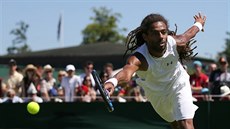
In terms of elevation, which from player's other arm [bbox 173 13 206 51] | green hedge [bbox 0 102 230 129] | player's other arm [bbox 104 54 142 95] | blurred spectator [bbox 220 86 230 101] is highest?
player's other arm [bbox 173 13 206 51]

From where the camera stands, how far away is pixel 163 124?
1091 centimetres

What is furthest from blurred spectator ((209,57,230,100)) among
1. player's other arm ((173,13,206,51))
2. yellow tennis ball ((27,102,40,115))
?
player's other arm ((173,13,206,51))

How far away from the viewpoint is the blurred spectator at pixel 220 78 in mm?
11812

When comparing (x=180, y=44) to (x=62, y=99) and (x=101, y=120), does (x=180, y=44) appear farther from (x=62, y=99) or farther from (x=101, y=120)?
(x=62, y=99)

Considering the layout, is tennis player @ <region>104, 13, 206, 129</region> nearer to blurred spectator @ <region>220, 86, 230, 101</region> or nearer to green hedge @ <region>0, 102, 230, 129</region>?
green hedge @ <region>0, 102, 230, 129</region>

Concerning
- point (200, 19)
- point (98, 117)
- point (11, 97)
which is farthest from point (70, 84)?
point (200, 19)

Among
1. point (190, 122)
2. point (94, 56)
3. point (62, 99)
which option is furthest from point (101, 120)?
point (94, 56)

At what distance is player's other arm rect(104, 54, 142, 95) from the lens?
18.6 feet

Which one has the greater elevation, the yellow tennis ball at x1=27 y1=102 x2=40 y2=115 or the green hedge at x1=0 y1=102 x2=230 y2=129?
the yellow tennis ball at x1=27 y1=102 x2=40 y2=115

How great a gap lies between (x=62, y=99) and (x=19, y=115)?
1.64 metres

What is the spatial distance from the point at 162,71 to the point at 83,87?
6.08m

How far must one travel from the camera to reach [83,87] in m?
12.6

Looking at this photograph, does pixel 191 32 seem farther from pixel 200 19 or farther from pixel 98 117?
pixel 98 117

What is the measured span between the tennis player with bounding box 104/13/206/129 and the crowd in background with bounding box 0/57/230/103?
15.5ft
